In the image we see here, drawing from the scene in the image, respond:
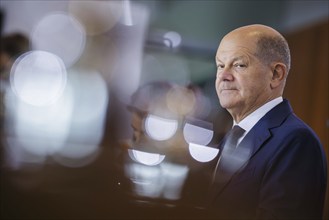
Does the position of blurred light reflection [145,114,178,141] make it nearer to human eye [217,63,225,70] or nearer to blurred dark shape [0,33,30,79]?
human eye [217,63,225,70]

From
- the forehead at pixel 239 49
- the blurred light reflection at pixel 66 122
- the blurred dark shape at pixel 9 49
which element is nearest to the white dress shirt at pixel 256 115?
the forehead at pixel 239 49

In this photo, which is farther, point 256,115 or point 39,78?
point 39,78

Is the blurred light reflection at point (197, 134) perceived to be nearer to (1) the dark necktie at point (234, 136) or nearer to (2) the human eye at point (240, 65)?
(1) the dark necktie at point (234, 136)

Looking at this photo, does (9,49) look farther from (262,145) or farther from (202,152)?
(262,145)

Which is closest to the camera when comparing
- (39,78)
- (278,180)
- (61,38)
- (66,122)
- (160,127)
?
(278,180)

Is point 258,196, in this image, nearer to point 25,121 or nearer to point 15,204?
point 15,204

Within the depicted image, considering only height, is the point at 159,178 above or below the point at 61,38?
below

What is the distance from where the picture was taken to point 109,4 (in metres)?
2.12

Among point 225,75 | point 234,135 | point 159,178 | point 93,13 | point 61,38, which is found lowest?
point 159,178

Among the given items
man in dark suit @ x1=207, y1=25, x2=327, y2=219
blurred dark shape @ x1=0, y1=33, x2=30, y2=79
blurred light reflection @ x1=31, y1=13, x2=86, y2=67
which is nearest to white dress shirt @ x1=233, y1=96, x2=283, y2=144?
man in dark suit @ x1=207, y1=25, x2=327, y2=219

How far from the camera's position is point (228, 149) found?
837 mm

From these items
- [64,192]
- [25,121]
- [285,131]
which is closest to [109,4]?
[25,121]

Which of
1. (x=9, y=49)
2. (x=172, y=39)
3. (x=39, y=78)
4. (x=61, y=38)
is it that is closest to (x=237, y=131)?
(x=9, y=49)

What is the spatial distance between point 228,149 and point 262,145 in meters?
0.08
